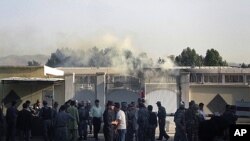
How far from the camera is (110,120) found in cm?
1697

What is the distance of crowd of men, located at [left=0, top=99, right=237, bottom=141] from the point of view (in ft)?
51.1

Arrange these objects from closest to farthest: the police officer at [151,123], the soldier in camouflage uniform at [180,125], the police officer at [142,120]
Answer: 1. the soldier in camouflage uniform at [180,125]
2. the police officer at [142,120]
3. the police officer at [151,123]

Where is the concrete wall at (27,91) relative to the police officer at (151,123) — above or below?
above

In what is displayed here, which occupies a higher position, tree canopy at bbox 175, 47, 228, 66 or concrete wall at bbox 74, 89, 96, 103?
tree canopy at bbox 175, 47, 228, 66

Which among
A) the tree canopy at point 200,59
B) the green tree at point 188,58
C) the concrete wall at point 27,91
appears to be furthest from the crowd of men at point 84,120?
the green tree at point 188,58

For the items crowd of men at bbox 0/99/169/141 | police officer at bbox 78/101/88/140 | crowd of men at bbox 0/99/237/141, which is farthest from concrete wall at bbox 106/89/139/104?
police officer at bbox 78/101/88/140

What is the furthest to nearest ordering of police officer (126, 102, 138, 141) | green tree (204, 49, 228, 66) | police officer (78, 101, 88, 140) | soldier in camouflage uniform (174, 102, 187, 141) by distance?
green tree (204, 49, 228, 66), police officer (78, 101, 88, 140), police officer (126, 102, 138, 141), soldier in camouflage uniform (174, 102, 187, 141)

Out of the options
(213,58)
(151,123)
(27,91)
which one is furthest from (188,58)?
(151,123)

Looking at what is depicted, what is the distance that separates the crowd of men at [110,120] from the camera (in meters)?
15.6

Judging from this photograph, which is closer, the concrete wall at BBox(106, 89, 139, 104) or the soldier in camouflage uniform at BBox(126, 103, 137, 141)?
the soldier in camouflage uniform at BBox(126, 103, 137, 141)

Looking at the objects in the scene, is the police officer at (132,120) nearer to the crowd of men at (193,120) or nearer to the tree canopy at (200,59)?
the crowd of men at (193,120)

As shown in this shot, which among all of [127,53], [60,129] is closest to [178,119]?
[60,129]

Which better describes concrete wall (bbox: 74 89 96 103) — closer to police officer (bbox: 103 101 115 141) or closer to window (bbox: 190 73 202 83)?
window (bbox: 190 73 202 83)

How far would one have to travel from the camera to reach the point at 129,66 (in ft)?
150
